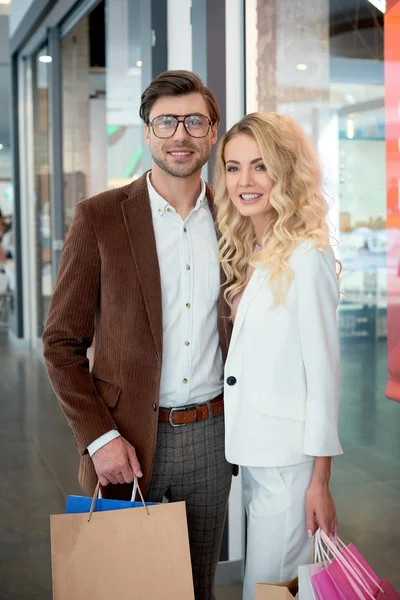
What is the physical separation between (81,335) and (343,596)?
96 centimetres

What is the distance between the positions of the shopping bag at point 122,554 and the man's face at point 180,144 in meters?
0.92

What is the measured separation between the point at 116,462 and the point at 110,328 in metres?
0.37

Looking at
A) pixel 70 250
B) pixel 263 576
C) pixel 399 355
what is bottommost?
pixel 263 576

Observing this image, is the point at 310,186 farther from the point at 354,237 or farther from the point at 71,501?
the point at 71,501

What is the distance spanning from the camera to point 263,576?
76.8 inches

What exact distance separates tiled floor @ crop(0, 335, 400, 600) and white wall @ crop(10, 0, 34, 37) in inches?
216

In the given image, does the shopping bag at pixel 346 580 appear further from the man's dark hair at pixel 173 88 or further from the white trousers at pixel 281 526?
the man's dark hair at pixel 173 88

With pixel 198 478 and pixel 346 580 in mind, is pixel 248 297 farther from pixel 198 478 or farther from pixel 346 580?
pixel 346 580

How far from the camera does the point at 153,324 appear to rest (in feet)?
6.65

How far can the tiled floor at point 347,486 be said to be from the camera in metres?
2.59

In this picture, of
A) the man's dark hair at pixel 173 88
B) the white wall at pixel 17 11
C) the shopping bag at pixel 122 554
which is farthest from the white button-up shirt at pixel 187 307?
the white wall at pixel 17 11

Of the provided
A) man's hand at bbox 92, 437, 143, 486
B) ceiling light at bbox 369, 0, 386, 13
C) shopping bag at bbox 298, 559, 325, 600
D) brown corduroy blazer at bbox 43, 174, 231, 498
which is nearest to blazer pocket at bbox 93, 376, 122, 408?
brown corduroy blazer at bbox 43, 174, 231, 498

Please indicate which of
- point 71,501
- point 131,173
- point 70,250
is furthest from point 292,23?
point 131,173

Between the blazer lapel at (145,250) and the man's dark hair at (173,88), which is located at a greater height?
the man's dark hair at (173,88)
